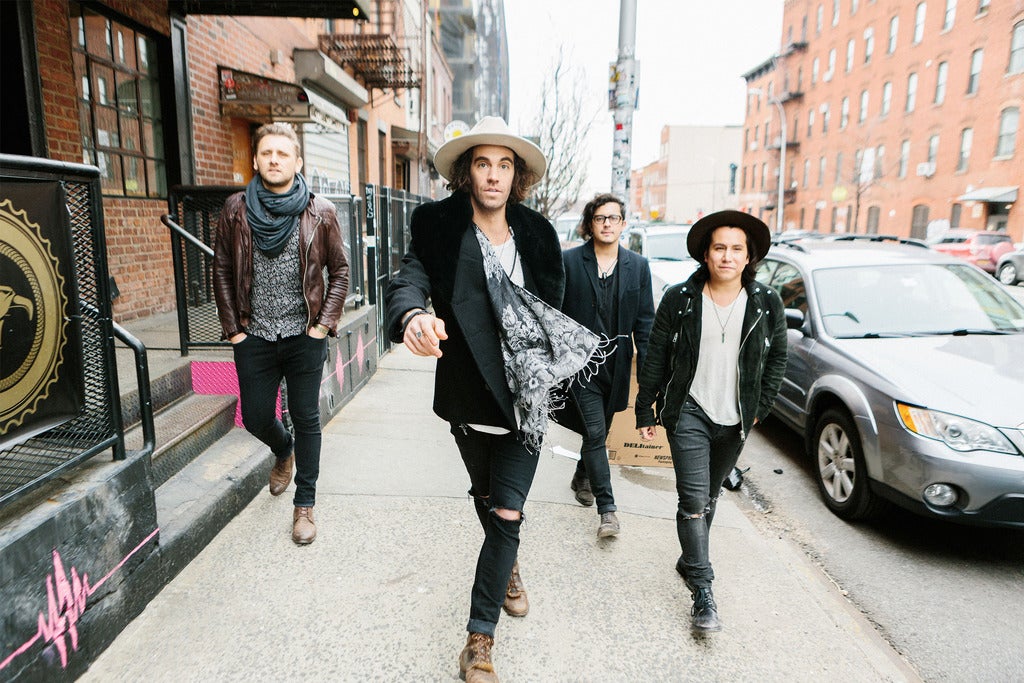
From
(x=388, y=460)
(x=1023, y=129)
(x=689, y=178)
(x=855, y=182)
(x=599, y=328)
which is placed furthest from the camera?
(x=689, y=178)

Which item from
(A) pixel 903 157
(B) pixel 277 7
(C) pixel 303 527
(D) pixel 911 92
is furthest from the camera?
(A) pixel 903 157

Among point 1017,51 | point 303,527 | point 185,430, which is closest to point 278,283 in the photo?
point 185,430

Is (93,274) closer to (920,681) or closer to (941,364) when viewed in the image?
(920,681)

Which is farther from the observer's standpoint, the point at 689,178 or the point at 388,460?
the point at 689,178

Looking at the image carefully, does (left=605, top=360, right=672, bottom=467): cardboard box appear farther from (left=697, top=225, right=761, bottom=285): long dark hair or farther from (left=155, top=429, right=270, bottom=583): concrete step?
(left=155, top=429, right=270, bottom=583): concrete step

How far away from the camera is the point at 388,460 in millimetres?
4473

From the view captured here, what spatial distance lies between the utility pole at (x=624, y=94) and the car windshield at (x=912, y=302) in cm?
324

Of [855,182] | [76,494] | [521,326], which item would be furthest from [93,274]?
[855,182]

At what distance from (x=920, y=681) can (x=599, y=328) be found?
2.11m

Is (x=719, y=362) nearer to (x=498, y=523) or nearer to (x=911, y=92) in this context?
(x=498, y=523)

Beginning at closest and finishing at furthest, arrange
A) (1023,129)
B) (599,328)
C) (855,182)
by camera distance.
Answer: (599,328)
(1023,129)
(855,182)

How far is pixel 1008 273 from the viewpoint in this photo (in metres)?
19.9

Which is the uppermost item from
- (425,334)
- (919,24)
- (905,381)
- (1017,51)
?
(919,24)

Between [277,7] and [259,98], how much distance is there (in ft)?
3.26
